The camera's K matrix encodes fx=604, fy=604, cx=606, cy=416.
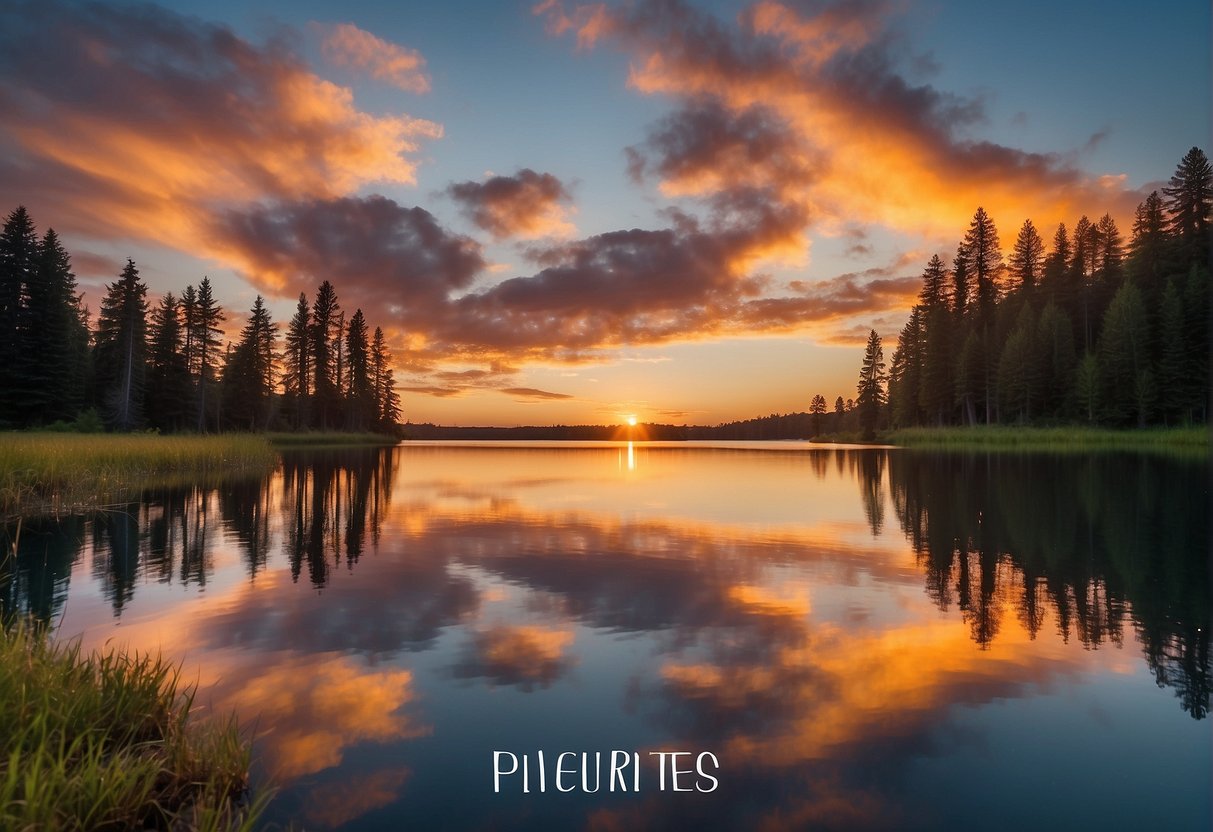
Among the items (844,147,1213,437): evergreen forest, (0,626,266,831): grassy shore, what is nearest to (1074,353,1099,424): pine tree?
(844,147,1213,437): evergreen forest

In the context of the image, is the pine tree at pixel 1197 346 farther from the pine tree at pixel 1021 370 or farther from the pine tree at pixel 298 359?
the pine tree at pixel 298 359

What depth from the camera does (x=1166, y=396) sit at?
58000mm

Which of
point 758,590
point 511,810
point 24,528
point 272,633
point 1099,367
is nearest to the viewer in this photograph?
point 511,810

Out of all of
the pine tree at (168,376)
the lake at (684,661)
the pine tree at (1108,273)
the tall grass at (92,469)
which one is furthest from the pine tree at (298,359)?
the pine tree at (1108,273)

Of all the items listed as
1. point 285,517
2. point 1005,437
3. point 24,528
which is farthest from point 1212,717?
point 1005,437

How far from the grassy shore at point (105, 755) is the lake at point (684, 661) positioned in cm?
57

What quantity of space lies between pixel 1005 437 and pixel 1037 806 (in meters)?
69.3

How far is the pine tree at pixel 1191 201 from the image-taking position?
216ft

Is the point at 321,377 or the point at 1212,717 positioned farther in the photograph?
the point at 321,377

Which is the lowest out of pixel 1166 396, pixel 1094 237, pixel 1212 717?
pixel 1212 717

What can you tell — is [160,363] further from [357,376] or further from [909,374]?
[909,374]

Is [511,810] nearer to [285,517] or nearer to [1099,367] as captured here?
[285,517]

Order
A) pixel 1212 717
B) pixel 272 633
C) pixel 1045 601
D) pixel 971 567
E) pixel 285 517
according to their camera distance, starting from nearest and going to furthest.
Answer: pixel 1212 717
pixel 272 633
pixel 1045 601
pixel 971 567
pixel 285 517

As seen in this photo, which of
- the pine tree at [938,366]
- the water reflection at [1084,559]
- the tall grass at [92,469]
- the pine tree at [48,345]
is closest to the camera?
the water reflection at [1084,559]
